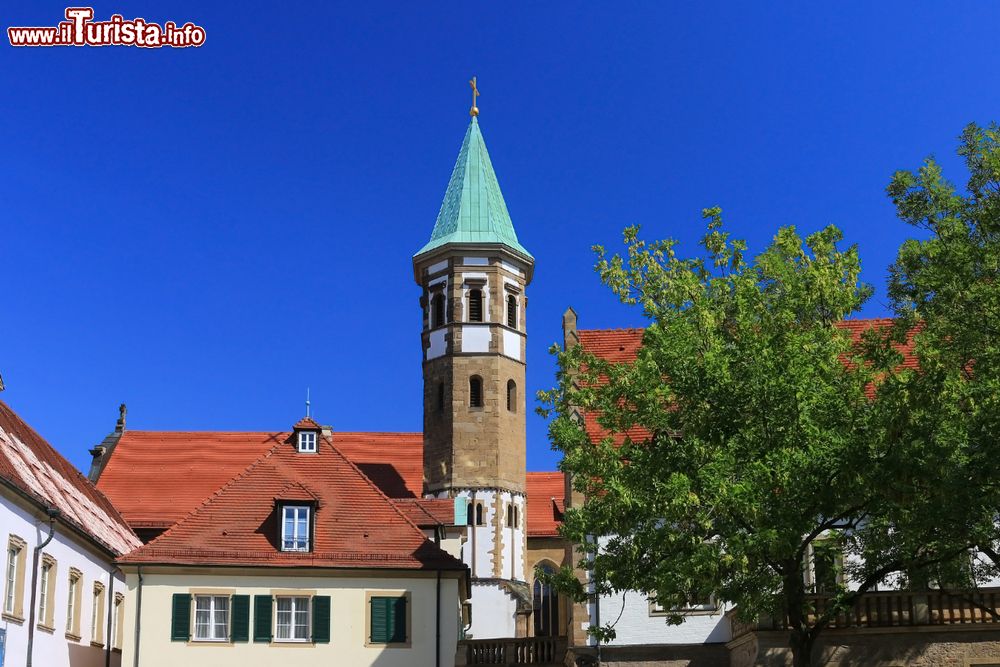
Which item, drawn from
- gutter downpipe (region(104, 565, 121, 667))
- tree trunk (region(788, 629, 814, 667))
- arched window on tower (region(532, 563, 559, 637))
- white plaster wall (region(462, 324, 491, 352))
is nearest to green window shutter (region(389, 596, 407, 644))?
gutter downpipe (region(104, 565, 121, 667))

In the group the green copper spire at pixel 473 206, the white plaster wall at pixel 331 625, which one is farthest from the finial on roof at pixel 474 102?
A: the white plaster wall at pixel 331 625

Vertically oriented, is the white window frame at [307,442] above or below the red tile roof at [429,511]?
above

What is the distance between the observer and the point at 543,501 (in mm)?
61562

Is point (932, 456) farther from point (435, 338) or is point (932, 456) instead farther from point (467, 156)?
point (467, 156)

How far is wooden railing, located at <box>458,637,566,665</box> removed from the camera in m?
32.9

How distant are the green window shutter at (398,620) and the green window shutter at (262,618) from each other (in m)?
3.02

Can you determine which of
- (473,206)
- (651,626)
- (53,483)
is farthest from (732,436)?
(473,206)

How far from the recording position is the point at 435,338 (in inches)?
2141

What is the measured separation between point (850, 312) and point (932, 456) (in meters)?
5.20

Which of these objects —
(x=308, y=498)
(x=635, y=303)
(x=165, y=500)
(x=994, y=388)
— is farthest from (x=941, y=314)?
(x=165, y=500)

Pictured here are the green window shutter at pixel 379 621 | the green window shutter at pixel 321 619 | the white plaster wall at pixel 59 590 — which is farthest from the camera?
the green window shutter at pixel 379 621

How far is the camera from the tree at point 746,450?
21.0 metres

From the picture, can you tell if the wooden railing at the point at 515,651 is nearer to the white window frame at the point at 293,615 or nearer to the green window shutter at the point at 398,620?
the green window shutter at the point at 398,620

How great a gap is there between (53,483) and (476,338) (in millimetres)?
22637
